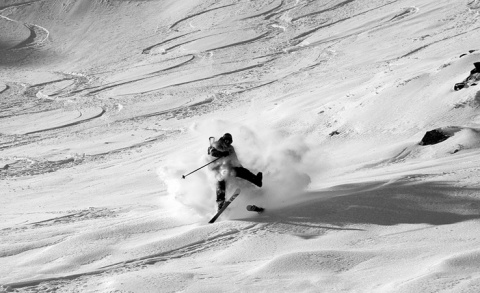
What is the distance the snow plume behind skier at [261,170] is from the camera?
375 inches

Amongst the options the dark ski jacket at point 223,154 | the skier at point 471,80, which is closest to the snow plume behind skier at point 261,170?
the dark ski jacket at point 223,154

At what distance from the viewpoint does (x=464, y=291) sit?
17.6 ft

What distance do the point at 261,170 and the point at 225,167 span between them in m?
0.92

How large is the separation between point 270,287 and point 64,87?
27721 mm

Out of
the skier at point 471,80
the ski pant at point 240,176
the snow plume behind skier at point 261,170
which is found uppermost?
the ski pant at point 240,176

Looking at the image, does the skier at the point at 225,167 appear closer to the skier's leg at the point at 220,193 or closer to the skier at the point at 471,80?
the skier's leg at the point at 220,193

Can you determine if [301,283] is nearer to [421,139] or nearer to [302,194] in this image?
[302,194]

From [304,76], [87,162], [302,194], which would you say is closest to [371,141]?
[302,194]

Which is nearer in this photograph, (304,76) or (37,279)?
(37,279)

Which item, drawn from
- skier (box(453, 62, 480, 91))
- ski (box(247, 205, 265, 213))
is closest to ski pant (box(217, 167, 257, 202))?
ski (box(247, 205, 265, 213))

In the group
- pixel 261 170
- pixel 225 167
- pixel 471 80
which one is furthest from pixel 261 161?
pixel 471 80

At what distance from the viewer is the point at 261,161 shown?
1048cm

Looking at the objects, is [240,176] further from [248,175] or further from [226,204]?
[226,204]

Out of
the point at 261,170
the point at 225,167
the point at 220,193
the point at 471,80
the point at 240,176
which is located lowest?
the point at 471,80
